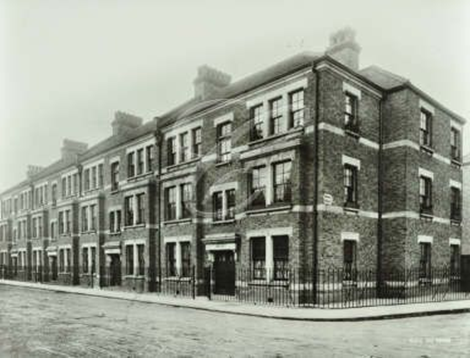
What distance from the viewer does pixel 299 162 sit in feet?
58.6

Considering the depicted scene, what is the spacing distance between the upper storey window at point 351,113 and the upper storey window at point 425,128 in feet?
12.6

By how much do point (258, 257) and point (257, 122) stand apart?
577cm

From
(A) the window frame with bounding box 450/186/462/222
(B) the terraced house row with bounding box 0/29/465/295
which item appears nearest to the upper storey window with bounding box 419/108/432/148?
(B) the terraced house row with bounding box 0/29/465/295

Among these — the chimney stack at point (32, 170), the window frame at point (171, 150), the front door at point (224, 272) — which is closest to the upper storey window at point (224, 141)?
the window frame at point (171, 150)

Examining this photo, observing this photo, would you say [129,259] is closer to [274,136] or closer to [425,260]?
[274,136]

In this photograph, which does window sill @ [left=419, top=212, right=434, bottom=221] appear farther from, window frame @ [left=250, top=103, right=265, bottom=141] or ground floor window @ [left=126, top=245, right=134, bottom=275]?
ground floor window @ [left=126, top=245, right=134, bottom=275]

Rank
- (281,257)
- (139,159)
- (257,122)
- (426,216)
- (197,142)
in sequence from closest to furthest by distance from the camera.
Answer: (281,257) → (257,122) → (426,216) → (197,142) → (139,159)

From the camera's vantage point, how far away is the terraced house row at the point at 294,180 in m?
18.0

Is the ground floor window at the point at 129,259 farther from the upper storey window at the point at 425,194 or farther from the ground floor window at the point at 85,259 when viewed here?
the upper storey window at the point at 425,194

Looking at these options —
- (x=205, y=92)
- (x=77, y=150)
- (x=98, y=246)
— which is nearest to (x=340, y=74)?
(x=205, y=92)

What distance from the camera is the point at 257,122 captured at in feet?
66.8

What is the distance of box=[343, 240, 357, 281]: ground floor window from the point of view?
1873 centimetres

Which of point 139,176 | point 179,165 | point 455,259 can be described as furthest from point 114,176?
point 455,259

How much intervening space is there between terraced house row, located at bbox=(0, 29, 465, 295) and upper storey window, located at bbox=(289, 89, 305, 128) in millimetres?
48
